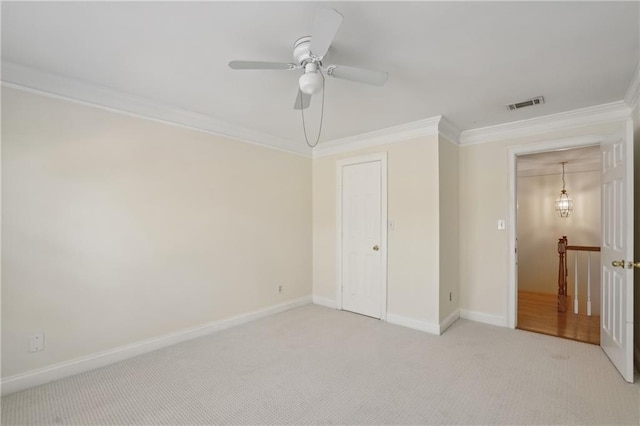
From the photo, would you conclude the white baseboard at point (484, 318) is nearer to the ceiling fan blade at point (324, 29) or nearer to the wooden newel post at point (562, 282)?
the wooden newel post at point (562, 282)

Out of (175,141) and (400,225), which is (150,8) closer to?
(175,141)

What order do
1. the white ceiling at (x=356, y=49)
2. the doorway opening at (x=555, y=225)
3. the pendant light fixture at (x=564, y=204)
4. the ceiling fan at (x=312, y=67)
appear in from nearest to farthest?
the white ceiling at (x=356, y=49)
the ceiling fan at (x=312, y=67)
the doorway opening at (x=555, y=225)
the pendant light fixture at (x=564, y=204)

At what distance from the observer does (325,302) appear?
177 inches

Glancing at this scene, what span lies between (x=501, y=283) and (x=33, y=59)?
488 cm

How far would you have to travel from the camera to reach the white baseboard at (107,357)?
229 cm

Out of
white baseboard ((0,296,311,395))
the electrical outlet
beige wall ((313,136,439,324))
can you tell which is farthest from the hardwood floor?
the electrical outlet

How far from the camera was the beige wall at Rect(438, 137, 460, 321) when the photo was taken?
352 centimetres

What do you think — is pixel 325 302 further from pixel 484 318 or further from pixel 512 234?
pixel 512 234

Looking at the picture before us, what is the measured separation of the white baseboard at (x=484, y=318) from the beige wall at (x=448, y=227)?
6.2 inches

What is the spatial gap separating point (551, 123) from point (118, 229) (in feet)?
14.9

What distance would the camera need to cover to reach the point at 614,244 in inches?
102

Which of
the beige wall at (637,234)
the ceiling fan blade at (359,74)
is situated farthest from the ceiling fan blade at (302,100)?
the beige wall at (637,234)

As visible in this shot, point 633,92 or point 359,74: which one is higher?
point 633,92

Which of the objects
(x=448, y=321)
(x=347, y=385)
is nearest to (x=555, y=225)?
(x=448, y=321)
